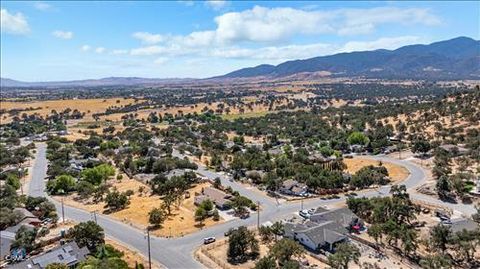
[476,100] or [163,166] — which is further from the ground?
[476,100]

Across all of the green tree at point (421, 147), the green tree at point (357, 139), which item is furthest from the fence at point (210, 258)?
the green tree at point (357, 139)

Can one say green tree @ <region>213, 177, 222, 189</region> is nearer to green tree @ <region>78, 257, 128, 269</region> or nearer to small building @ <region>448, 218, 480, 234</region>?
green tree @ <region>78, 257, 128, 269</region>

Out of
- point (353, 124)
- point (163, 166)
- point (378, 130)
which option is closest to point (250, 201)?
point (163, 166)

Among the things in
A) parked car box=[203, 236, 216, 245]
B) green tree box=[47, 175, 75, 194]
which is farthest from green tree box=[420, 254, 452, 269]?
green tree box=[47, 175, 75, 194]

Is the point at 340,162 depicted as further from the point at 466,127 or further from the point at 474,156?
the point at 466,127

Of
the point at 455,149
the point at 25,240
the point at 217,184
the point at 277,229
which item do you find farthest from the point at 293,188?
the point at 455,149

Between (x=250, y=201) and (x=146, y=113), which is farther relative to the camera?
(x=146, y=113)

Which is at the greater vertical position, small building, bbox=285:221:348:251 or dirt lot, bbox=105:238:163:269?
small building, bbox=285:221:348:251
